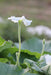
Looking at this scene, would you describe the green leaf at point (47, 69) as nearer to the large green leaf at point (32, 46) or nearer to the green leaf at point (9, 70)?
the green leaf at point (9, 70)

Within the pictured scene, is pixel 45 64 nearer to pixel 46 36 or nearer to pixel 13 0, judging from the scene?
pixel 46 36

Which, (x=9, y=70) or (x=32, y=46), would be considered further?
(x=32, y=46)

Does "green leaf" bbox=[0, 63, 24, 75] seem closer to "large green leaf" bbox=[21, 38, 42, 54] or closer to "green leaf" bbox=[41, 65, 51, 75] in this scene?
"green leaf" bbox=[41, 65, 51, 75]

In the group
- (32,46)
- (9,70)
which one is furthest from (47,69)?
(32,46)

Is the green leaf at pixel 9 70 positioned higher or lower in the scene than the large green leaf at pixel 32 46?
higher

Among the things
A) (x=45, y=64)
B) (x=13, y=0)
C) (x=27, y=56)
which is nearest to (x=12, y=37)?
(x=27, y=56)

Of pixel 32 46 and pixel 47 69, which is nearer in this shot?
pixel 47 69

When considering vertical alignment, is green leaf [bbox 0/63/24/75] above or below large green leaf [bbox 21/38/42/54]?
above

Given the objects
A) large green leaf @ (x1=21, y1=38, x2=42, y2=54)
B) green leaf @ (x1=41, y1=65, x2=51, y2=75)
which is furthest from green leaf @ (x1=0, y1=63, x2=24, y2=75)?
large green leaf @ (x1=21, y1=38, x2=42, y2=54)

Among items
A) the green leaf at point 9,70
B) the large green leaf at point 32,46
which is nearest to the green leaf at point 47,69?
the green leaf at point 9,70

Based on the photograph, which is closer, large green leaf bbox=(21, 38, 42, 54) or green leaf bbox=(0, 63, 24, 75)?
green leaf bbox=(0, 63, 24, 75)

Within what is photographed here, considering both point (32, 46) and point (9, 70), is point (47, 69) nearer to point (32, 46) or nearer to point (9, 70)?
point (9, 70)
